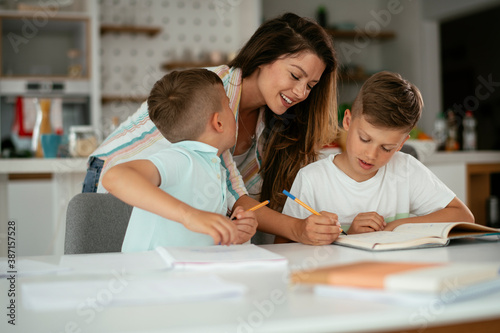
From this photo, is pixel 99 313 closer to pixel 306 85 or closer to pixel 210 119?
pixel 210 119

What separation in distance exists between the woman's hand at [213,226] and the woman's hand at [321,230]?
0.80 feet

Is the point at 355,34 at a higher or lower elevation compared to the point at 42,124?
higher

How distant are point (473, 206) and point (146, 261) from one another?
3.22 meters

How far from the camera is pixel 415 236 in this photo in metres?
1.09

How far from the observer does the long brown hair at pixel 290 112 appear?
65.8 inches

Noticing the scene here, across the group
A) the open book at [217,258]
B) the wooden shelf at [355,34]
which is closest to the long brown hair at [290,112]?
the open book at [217,258]

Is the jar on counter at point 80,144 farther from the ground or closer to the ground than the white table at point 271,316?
farther from the ground

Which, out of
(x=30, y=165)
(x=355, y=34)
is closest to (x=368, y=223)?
(x=30, y=165)

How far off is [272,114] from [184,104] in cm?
62

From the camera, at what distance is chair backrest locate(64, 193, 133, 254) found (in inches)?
52.2

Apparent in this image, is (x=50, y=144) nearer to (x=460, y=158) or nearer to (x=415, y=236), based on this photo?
(x=415, y=236)

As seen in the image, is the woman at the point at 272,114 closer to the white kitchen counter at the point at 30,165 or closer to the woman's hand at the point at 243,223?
the woman's hand at the point at 243,223

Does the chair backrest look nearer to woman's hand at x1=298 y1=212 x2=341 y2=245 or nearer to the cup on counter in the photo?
woman's hand at x1=298 y1=212 x2=341 y2=245

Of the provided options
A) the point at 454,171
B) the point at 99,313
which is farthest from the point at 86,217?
the point at 454,171
